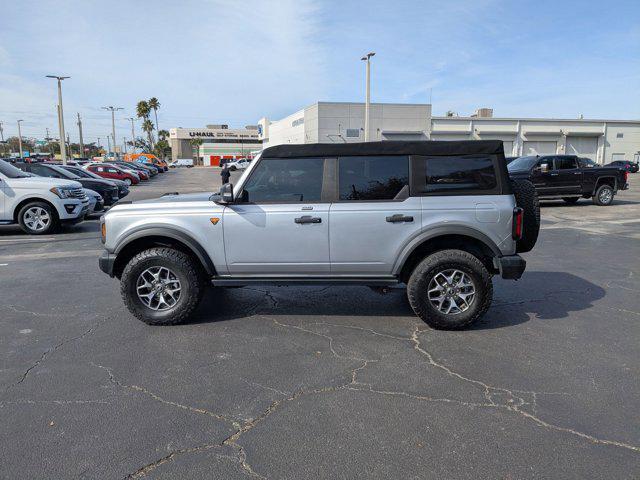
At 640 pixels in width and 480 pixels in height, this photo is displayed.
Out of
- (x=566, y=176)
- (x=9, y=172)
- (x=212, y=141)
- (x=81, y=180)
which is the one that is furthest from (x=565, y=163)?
(x=212, y=141)

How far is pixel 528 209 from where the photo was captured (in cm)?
522

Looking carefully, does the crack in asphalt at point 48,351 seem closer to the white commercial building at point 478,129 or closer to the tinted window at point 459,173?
the tinted window at point 459,173

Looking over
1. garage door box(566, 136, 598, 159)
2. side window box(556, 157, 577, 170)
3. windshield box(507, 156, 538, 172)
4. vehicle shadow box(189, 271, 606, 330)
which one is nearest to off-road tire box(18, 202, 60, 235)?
vehicle shadow box(189, 271, 606, 330)

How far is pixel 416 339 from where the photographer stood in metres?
4.72

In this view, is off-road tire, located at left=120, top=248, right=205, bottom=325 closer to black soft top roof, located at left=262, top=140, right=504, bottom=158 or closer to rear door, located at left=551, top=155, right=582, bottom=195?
black soft top roof, located at left=262, top=140, right=504, bottom=158

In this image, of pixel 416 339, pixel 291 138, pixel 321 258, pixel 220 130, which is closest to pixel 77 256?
pixel 321 258

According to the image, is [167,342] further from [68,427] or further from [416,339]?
[416,339]

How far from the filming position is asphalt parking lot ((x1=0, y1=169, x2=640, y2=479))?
2832mm

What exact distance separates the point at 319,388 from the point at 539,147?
50.7 m

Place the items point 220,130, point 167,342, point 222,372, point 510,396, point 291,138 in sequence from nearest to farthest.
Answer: point 510,396, point 222,372, point 167,342, point 291,138, point 220,130

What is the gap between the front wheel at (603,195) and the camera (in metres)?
17.0

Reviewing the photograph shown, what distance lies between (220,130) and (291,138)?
75487 millimetres

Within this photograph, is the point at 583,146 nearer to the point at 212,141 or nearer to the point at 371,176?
the point at 371,176

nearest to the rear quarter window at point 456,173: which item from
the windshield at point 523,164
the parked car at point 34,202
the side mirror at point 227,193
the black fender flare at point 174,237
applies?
the side mirror at point 227,193
